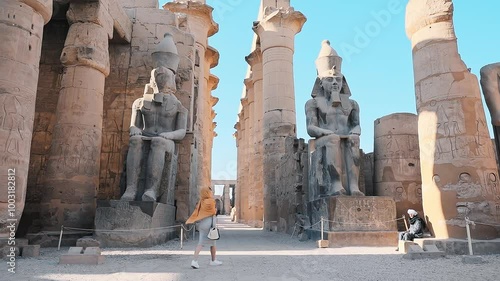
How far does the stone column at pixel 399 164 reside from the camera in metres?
8.62

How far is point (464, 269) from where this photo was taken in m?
4.09

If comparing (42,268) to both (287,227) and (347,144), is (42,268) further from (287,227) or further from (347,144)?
(287,227)

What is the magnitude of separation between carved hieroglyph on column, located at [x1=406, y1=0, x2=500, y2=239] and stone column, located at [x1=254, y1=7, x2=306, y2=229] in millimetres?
8226

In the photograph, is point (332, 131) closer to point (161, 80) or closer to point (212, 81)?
point (161, 80)

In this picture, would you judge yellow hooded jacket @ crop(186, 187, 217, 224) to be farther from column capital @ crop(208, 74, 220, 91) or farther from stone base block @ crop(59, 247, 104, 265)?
column capital @ crop(208, 74, 220, 91)

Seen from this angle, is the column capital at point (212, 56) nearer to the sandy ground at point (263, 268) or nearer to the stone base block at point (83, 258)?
the sandy ground at point (263, 268)

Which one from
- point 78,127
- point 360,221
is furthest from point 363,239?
point 78,127

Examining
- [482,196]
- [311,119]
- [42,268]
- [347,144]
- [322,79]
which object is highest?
[322,79]

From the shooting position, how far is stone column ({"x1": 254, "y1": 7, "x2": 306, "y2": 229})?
14.5 meters

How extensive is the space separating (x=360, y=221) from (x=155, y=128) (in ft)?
13.8

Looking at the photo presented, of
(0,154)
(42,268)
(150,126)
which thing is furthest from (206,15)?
(42,268)

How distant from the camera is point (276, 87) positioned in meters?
14.9

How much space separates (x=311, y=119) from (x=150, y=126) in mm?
3243

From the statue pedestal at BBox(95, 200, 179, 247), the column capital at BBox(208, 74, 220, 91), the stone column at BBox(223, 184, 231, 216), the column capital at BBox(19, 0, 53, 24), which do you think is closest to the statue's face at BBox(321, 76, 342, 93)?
the statue pedestal at BBox(95, 200, 179, 247)
